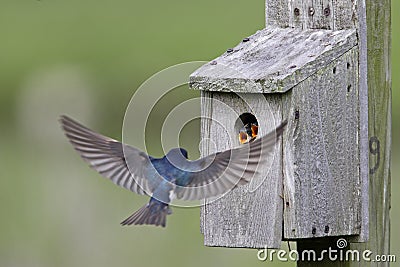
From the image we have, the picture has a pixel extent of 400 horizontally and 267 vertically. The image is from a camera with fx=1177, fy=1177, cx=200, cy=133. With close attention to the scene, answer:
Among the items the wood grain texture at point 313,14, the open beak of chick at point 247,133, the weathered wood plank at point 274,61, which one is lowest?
the open beak of chick at point 247,133

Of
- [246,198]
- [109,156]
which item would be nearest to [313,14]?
[246,198]

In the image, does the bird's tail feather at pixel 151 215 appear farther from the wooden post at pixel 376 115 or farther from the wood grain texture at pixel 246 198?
the wooden post at pixel 376 115

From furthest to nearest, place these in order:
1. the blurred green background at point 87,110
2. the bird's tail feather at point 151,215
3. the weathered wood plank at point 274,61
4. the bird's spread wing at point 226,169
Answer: the blurred green background at point 87,110 < the bird's tail feather at point 151,215 < the weathered wood plank at point 274,61 < the bird's spread wing at point 226,169

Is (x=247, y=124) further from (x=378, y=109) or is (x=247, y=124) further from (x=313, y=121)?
(x=378, y=109)

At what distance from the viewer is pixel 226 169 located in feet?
12.1

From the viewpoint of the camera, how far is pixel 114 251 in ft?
25.2

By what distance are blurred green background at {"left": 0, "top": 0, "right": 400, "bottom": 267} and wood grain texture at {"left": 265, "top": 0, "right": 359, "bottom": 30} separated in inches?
132

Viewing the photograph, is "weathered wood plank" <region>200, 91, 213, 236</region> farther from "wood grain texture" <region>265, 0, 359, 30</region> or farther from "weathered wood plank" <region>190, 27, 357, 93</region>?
"wood grain texture" <region>265, 0, 359, 30</region>

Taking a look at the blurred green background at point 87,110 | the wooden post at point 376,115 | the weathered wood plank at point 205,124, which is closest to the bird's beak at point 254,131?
the weathered wood plank at point 205,124

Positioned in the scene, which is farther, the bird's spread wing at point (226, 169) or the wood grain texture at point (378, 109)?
the wood grain texture at point (378, 109)

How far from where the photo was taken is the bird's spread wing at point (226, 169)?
11.6ft

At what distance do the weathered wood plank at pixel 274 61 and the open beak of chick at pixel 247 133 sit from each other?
0.19m

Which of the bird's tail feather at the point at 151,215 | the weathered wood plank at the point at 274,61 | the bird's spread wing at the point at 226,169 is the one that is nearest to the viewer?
the bird's spread wing at the point at 226,169

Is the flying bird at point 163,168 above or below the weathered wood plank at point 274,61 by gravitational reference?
below
